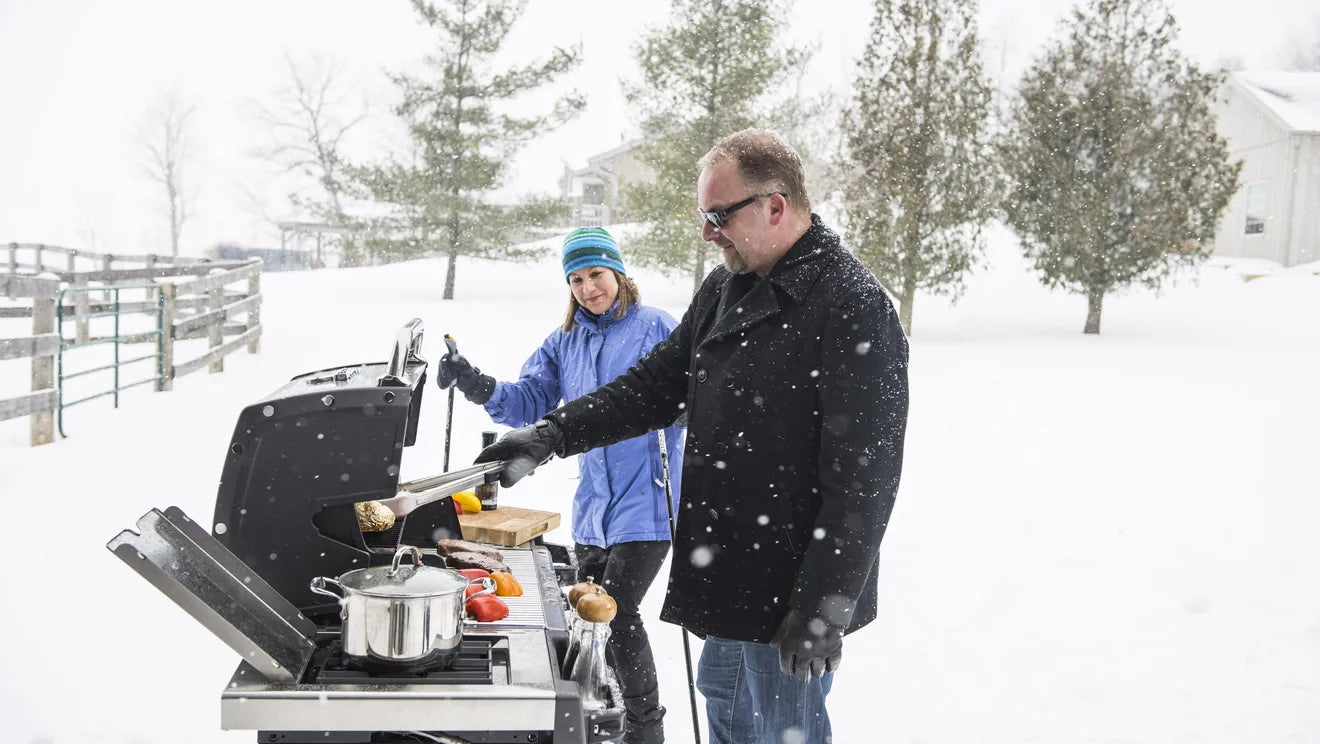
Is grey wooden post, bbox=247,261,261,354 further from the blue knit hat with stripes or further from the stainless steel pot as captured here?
the stainless steel pot

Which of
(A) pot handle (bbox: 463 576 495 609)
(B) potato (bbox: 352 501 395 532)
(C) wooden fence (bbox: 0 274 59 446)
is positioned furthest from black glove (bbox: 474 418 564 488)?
(C) wooden fence (bbox: 0 274 59 446)

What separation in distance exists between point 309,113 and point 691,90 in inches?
871

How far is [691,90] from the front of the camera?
22.0 m

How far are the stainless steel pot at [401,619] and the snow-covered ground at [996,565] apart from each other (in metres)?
2.26

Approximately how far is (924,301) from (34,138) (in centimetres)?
4953

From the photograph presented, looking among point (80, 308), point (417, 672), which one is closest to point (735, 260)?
point (417, 672)

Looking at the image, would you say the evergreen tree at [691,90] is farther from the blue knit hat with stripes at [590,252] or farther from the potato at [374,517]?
the potato at [374,517]

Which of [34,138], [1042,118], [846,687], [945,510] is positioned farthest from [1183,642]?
[34,138]

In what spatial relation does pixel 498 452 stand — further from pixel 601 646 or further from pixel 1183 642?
pixel 1183 642

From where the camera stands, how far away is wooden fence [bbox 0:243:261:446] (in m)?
7.09

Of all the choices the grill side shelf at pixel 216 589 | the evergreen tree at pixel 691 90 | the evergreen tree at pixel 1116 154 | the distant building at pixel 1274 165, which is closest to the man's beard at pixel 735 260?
the grill side shelf at pixel 216 589

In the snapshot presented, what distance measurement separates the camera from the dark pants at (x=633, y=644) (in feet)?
9.91

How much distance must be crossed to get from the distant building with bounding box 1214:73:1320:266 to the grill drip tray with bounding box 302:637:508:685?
26.6 meters

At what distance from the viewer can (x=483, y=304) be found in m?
21.6
